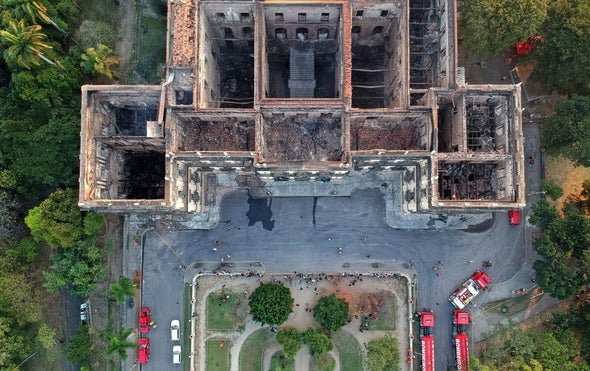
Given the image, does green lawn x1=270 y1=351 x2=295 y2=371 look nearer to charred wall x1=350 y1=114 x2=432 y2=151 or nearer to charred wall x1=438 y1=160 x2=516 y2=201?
charred wall x1=438 y1=160 x2=516 y2=201

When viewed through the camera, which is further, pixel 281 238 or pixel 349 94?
pixel 281 238

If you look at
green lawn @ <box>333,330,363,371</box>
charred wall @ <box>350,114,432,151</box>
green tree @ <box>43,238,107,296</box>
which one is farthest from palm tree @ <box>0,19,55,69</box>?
green lawn @ <box>333,330,363,371</box>

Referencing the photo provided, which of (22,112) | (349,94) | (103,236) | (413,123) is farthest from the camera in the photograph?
(103,236)

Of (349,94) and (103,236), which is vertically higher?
(349,94)

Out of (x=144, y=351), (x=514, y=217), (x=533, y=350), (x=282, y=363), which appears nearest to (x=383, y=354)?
(x=282, y=363)

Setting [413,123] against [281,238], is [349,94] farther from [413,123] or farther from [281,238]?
[281,238]

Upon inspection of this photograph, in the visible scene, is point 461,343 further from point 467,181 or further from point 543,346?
point 467,181

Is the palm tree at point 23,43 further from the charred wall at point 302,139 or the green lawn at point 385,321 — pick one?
the green lawn at point 385,321

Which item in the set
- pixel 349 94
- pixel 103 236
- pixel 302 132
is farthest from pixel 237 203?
pixel 349 94
